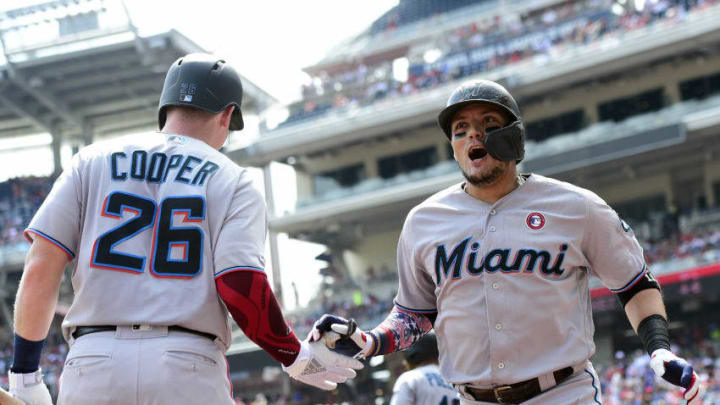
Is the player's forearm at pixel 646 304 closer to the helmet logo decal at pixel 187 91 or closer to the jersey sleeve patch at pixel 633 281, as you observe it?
the jersey sleeve patch at pixel 633 281

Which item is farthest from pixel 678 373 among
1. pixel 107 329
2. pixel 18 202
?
pixel 18 202

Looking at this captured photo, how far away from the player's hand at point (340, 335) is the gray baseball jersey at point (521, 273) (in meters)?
0.42

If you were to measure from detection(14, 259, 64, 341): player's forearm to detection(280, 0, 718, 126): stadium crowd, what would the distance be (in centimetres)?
3137

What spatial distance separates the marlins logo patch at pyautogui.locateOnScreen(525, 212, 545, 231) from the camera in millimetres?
4320

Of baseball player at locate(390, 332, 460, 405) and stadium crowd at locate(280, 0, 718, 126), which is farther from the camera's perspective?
stadium crowd at locate(280, 0, 718, 126)

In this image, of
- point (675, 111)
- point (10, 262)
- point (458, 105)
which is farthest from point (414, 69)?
point (458, 105)

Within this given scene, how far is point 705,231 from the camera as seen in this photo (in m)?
28.7

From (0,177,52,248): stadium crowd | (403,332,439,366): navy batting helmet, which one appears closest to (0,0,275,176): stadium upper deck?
(0,177,52,248): stadium crowd

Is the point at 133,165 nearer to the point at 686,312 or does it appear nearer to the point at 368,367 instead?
the point at 686,312

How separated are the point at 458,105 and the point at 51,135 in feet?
143

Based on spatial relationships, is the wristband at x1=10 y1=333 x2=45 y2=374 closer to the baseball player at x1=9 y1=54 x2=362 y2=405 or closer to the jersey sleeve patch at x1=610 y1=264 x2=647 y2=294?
the baseball player at x1=9 y1=54 x2=362 y2=405

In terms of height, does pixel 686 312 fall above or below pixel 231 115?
below

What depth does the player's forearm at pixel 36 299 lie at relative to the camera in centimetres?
369

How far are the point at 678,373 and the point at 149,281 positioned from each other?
6.93 feet
